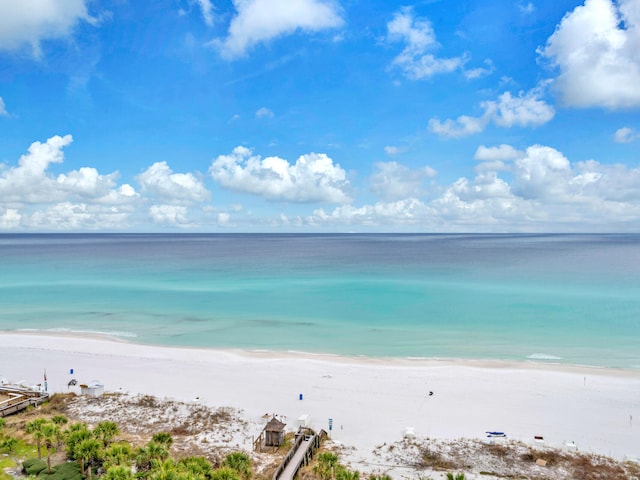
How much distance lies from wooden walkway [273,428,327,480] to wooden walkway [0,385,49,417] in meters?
15.4

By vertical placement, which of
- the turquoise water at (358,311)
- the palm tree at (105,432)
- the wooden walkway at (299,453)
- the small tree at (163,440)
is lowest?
the turquoise water at (358,311)

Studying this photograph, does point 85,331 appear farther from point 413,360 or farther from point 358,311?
point 413,360

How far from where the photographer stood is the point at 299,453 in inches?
728

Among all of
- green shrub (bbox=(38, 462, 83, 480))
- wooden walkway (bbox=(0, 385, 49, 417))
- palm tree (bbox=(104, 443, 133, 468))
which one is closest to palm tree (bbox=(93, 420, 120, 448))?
green shrub (bbox=(38, 462, 83, 480))

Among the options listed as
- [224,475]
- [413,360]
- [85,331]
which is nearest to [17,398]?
[224,475]

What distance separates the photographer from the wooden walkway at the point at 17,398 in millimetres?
23184

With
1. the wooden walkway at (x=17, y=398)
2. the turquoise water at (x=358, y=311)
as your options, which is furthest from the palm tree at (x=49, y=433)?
the turquoise water at (x=358, y=311)

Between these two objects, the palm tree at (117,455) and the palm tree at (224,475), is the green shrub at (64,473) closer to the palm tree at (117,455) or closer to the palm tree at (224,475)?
the palm tree at (117,455)

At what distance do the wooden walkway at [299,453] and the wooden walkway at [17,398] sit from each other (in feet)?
50.6

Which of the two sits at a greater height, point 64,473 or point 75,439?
point 75,439

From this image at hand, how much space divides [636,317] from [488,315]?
15605 millimetres

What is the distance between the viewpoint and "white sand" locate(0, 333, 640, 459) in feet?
70.9

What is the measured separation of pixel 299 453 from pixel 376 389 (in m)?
9.63

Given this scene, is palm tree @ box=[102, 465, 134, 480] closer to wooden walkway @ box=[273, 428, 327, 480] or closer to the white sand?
wooden walkway @ box=[273, 428, 327, 480]
